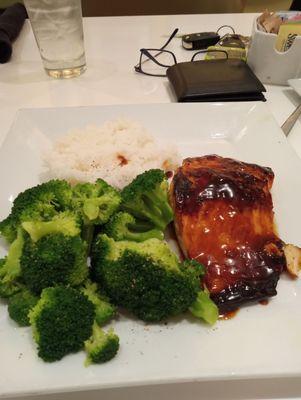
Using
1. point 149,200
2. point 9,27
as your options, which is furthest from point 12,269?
point 9,27

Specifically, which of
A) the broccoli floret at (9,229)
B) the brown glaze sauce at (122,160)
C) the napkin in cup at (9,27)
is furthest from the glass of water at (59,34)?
the broccoli floret at (9,229)

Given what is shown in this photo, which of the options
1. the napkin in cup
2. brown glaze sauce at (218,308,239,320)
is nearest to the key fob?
the napkin in cup

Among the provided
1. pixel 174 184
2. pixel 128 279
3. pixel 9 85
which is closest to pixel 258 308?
pixel 128 279

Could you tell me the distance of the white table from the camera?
2037 mm

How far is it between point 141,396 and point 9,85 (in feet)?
6.27

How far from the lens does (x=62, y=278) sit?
976mm

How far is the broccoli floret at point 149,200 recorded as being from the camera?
1.18 metres

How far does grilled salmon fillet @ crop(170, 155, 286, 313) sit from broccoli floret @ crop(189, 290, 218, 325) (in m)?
0.04

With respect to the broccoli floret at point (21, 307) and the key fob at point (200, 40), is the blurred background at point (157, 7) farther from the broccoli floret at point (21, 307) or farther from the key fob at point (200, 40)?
the broccoli floret at point (21, 307)

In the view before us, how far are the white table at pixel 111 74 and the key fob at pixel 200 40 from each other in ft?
0.22

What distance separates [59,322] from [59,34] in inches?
68.7

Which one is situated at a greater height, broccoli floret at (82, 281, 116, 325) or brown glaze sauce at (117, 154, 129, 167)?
brown glaze sauce at (117, 154, 129, 167)

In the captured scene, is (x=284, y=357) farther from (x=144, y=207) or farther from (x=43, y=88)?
(x=43, y=88)

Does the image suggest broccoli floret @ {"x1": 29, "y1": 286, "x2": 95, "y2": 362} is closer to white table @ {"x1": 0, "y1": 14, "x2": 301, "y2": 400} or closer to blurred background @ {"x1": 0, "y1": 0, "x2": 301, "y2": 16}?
white table @ {"x1": 0, "y1": 14, "x2": 301, "y2": 400}
